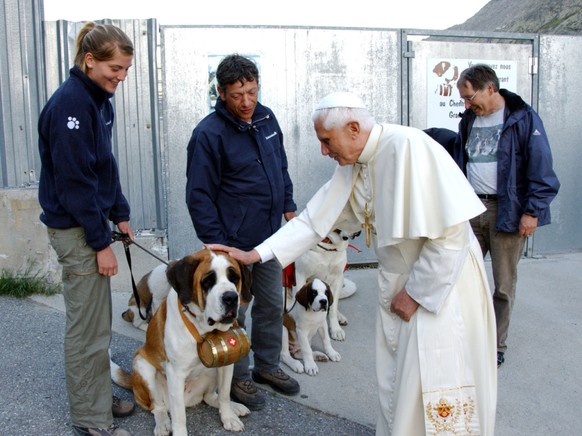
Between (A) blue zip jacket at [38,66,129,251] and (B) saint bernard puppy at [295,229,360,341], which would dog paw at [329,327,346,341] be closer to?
(B) saint bernard puppy at [295,229,360,341]

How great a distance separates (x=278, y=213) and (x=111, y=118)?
1.23m

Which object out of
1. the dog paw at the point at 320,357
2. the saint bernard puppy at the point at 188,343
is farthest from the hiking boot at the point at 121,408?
the dog paw at the point at 320,357

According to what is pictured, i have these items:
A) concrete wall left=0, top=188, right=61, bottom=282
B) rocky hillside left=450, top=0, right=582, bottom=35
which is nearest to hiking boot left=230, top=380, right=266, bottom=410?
concrete wall left=0, top=188, right=61, bottom=282

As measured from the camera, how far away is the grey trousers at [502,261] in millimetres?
4523

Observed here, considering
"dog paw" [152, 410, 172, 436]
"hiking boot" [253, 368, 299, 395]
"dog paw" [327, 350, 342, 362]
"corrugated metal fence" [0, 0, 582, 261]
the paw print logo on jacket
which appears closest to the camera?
the paw print logo on jacket

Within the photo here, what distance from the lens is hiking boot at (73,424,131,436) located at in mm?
3379

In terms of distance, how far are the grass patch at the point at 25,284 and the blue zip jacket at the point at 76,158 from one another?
3277mm

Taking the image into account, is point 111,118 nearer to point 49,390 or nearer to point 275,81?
point 49,390

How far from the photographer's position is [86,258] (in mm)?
3227

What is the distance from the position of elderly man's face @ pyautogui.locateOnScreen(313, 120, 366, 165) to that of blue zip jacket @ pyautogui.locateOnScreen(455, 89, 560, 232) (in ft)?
6.84

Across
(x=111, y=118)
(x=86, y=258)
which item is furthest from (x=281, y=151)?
(x=86, y=258)

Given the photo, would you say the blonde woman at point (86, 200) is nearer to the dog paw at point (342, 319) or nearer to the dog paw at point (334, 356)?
the dog paw at point (334, 356)

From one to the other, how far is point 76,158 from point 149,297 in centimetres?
258

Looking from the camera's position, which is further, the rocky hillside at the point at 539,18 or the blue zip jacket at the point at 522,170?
the rocky hillside at the point at 539,18
